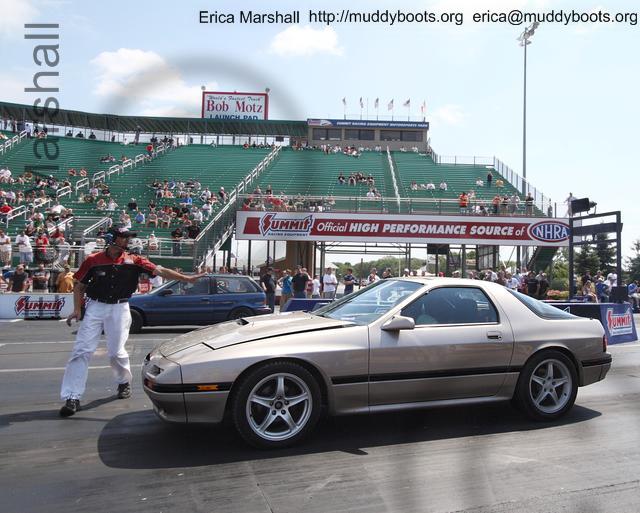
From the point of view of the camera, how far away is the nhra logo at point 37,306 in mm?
16203

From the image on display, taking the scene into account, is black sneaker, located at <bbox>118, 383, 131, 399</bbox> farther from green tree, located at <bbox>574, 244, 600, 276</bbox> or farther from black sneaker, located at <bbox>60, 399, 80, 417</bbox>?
green tree, located at <bbox>574, 244, 600, 276</bbox>

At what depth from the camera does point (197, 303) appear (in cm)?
1264

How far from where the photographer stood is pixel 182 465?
4043 mm

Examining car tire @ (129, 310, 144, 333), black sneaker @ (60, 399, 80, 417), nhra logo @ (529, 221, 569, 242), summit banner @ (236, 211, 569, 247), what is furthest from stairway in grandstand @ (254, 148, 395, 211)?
black sneaker @ (60, 399, 80, 417)

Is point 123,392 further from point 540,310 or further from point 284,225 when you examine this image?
point 284,225

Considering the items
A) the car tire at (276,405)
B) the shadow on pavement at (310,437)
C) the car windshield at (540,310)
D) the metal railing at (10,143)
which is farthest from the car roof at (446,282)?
the metal railing at (10,143)

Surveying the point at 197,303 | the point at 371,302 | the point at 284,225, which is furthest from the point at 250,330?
the point at 284,225

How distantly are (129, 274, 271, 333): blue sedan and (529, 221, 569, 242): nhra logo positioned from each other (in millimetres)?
17968

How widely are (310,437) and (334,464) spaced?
0.62 m

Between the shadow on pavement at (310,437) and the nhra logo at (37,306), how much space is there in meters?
12.3

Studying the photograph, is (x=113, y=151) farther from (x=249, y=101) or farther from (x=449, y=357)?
(x=249, y=101)

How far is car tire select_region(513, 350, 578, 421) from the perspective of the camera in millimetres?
5141

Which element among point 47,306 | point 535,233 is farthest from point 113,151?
point 535,233

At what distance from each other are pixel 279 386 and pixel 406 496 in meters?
1.27
